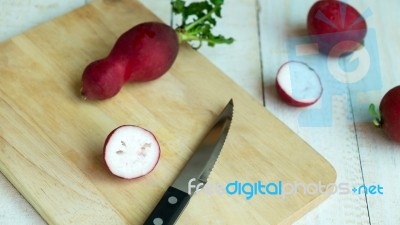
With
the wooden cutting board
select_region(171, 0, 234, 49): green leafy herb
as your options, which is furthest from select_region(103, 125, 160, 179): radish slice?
select_region(171, 0, 234, 49): green leafy herb

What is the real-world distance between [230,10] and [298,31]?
22 cm

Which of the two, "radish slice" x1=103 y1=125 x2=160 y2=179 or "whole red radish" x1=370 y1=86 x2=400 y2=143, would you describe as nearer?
"radish slice" x1=103 y1=125 x2=160 y2=179

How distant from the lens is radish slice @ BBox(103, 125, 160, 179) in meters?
1.47

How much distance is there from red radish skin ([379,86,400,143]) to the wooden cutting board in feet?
0.70

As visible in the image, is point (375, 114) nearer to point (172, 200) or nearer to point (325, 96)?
point (325, 96)

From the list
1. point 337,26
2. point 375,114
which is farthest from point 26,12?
point 375,114

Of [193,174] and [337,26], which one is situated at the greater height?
[337,26]

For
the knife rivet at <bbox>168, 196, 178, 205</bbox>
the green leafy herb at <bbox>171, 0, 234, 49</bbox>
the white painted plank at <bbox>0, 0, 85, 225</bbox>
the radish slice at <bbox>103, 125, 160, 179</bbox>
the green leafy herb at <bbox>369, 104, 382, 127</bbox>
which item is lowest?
the white painted plank at <bbox>0, 0, 85, 225</bbox>

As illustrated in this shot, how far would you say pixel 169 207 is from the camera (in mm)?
1430

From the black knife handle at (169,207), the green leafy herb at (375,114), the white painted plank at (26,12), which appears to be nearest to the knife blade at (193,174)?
the black knife handle at (169,207)

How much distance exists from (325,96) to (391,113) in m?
0.23

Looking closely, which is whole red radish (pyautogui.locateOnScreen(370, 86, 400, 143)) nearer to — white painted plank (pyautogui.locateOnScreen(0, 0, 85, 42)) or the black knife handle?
the black knife handle

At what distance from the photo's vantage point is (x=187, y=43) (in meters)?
1.80

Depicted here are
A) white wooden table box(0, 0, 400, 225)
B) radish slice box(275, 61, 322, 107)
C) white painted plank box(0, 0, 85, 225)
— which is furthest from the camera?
white painted plank box(0, 0, 85, 225)
